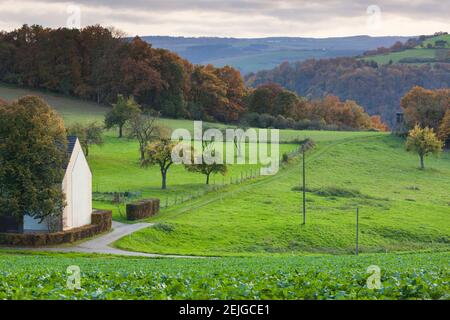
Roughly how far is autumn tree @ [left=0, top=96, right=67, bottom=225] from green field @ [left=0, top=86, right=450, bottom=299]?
17.0ft

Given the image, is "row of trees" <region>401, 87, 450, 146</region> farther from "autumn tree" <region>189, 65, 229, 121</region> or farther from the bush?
the bush

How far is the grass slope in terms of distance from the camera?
5350cm

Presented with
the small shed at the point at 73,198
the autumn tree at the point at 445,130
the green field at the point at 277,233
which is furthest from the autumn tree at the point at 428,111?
the small shed at the point at 73,198

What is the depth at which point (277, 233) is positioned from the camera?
56625mm

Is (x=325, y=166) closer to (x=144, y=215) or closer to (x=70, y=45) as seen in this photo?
(x=144, y=215)

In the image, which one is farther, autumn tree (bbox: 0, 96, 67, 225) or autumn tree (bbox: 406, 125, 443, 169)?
autumn tree (bbox: 406, 125, 443, 169)

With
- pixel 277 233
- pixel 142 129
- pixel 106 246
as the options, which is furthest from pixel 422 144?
pixel 106 246

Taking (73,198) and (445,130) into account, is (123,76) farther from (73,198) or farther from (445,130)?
(73,198)

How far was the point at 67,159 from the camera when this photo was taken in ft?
171

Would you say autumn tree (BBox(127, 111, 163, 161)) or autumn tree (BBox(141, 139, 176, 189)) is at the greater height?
autumn tree (BBox(127, 111, 163, 161))

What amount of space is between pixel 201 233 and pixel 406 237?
1555 cm

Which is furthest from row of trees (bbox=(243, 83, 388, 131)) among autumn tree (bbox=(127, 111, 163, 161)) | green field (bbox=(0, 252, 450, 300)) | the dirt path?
green field (bbox=(0, 252, 450, 300))
